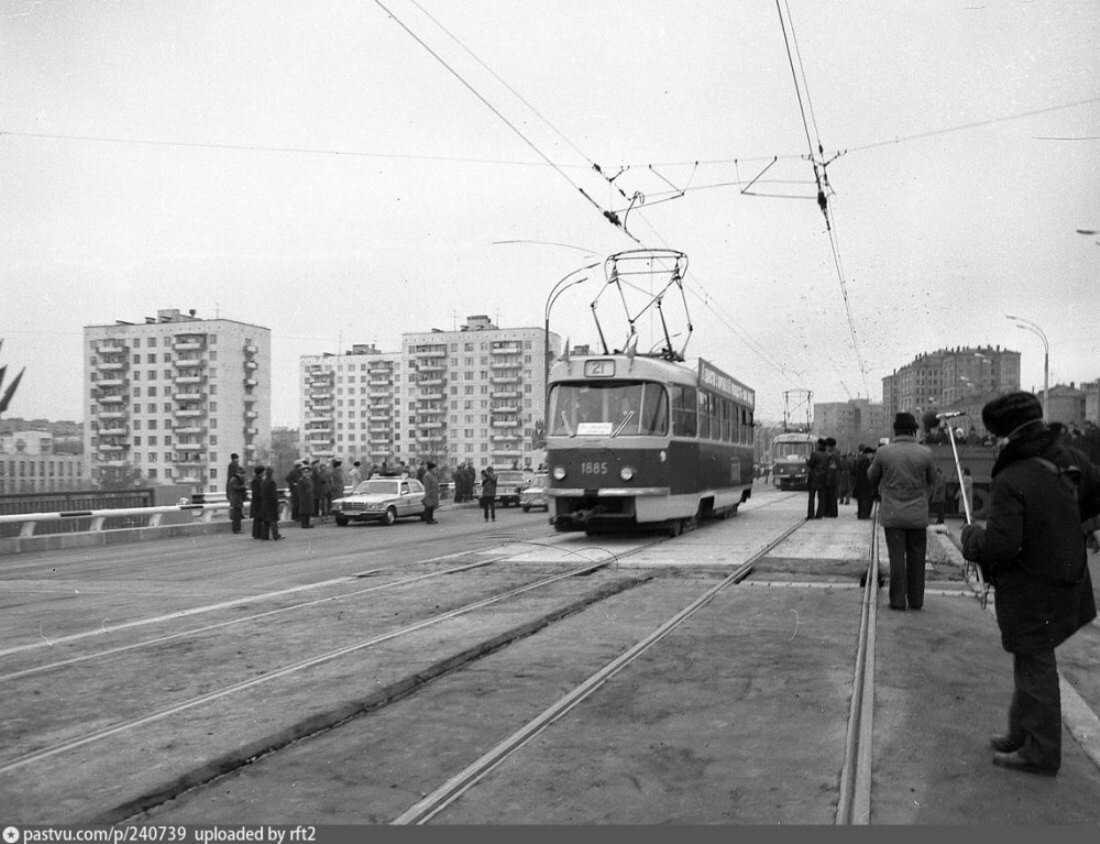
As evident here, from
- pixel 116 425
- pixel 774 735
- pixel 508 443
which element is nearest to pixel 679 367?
pixel 774 735

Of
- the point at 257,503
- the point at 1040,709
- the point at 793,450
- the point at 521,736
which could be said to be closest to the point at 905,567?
the point at 1040,709

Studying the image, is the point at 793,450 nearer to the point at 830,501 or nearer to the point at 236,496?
the point at 830,501

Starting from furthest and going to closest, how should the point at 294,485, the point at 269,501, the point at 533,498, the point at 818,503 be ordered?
the point at 533,498 < the point at 294,485 < the point at 818,503 < the point at 269,501

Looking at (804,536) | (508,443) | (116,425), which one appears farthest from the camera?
(508,443)

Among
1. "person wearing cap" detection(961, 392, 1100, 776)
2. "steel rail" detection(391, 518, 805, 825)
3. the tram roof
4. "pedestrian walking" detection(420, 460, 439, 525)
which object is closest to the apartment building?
"pedestrian walking" detection(420, 460, 439, 525)

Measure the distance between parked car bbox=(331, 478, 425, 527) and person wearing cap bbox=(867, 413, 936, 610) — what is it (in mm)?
19976

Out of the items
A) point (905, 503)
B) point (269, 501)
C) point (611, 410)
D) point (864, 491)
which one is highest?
point (611, 410)

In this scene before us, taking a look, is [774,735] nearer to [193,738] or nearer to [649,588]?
[193,738]

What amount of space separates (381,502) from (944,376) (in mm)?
53632

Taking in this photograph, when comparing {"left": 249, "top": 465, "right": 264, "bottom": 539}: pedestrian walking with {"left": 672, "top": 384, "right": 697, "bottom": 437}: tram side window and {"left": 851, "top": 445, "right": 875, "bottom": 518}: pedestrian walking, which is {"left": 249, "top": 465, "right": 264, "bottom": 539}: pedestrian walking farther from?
{"left": 851, "top": 445, "right": 875, "bottom": 518}: pedestrian walking

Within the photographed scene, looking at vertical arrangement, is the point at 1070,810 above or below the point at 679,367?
below

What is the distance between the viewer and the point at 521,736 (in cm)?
520

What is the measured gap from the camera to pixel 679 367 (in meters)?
18.6

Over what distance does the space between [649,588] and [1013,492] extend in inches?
265
